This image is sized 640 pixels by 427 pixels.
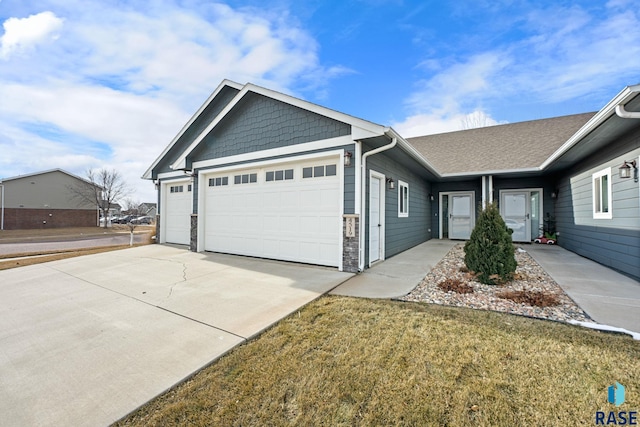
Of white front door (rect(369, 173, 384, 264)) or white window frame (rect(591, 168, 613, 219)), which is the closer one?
white window frame (rect(591, 168, 613, 219))

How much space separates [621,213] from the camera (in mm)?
5422

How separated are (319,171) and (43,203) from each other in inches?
1152

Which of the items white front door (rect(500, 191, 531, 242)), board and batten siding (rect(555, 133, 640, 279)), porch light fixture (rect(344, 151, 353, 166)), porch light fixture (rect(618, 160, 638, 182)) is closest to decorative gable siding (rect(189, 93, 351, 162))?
porch light fixture (rect(344, 151, 353, 166))

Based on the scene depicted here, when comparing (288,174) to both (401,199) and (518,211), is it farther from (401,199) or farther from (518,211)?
(518,211)

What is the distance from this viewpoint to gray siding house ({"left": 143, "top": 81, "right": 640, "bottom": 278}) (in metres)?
5.55

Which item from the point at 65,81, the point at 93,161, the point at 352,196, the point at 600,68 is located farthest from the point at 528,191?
the point at 93,161

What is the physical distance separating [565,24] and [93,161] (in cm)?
3866

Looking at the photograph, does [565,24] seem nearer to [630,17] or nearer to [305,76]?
[630,17]

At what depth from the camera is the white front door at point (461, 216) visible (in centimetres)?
1194

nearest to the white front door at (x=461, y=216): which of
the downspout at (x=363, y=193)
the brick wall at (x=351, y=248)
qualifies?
the downspout at (x=363, y=193)

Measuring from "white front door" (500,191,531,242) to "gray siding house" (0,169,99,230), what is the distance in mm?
32908

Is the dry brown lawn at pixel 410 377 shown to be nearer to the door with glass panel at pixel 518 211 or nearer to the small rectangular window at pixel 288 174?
the small rectangular window at pixel 288 174

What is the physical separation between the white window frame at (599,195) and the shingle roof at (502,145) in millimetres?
3015

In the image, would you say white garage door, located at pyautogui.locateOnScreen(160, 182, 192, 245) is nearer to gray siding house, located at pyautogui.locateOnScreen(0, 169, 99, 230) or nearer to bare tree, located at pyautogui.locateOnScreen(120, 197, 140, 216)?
gray siding house, located at pyautogui.locateOnScreen(0, 169, 99, 230)
